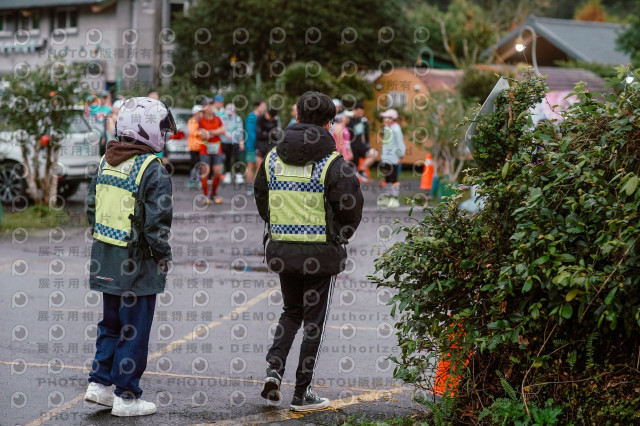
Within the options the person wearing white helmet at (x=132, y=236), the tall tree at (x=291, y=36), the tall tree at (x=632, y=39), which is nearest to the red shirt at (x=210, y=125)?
the person wearing white helmet at (x=132, y=236)

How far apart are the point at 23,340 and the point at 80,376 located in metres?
1.30

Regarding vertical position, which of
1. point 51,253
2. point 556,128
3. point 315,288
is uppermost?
point 556,128

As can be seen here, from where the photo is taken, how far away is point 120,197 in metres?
5.60

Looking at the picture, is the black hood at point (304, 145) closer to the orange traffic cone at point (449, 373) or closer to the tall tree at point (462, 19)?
the orange traffic cone at point (449, 373)

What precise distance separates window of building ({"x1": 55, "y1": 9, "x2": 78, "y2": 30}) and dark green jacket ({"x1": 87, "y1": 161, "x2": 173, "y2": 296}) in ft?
148

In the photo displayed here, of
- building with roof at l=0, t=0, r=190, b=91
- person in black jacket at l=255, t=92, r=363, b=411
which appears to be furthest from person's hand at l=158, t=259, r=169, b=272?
building with roof at l=0, t=0, r=190, b=91

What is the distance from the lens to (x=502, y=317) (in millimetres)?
4863

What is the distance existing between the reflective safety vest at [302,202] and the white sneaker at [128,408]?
132 cm

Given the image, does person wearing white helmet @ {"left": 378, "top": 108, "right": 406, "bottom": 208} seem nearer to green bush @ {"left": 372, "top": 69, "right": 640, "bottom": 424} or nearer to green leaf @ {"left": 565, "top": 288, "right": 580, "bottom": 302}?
green bush @ {"left": 372, "top": 69, "right": 640, "bottom": 424}

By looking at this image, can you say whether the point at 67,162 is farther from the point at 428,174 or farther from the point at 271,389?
the point at 271,389

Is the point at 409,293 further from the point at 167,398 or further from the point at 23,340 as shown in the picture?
the point at 23,340

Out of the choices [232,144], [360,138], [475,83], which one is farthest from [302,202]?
[475,83]

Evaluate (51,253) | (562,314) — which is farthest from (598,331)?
(51,253)

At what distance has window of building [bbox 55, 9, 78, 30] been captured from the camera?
1906 inches
